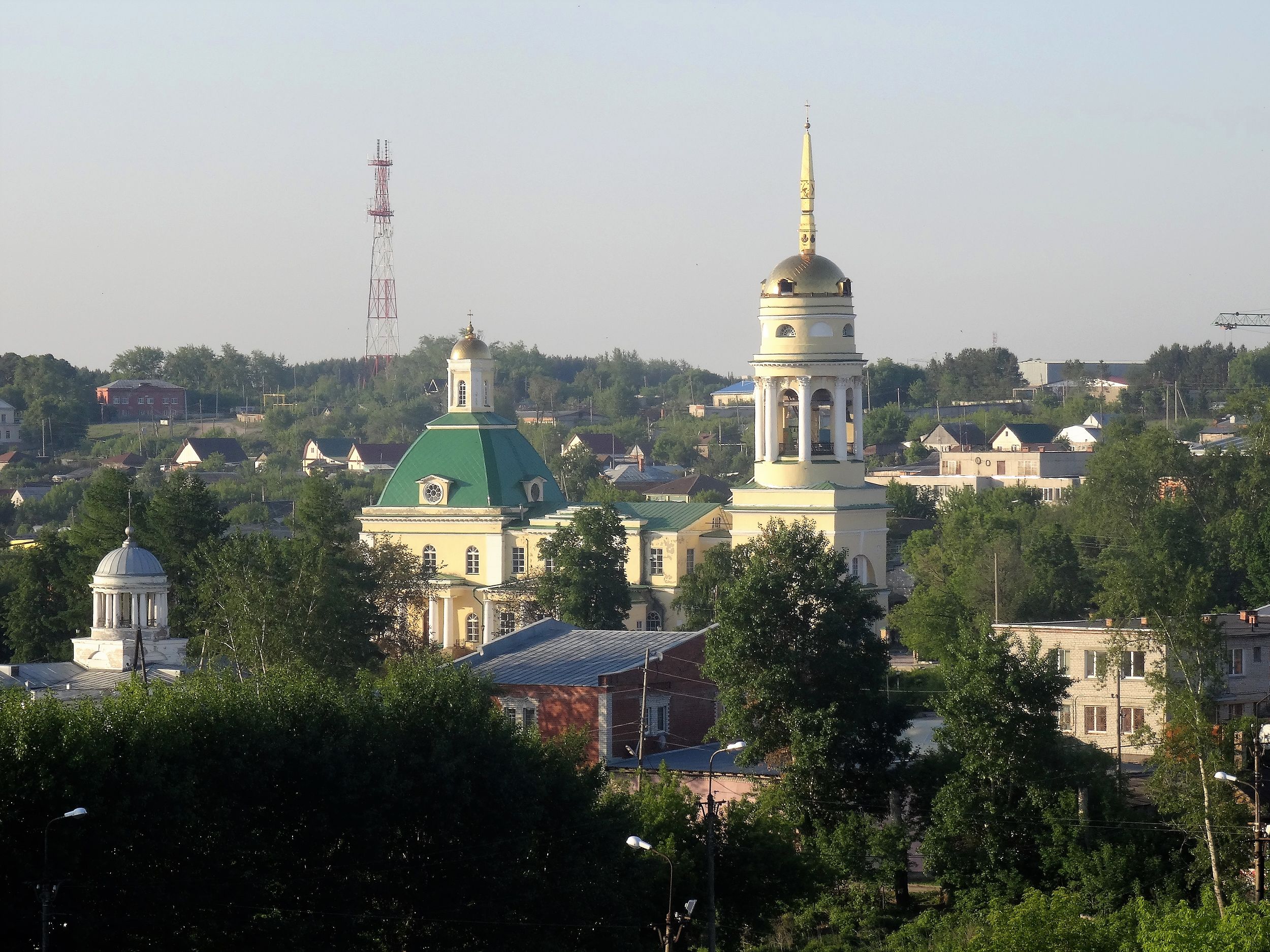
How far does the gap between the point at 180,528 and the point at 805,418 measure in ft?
48.6

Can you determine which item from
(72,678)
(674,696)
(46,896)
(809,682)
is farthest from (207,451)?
(46,896)

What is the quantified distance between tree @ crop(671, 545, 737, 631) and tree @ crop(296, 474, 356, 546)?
798 cm

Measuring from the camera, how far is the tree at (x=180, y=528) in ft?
189

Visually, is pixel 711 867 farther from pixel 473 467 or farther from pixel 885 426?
pixel 885 426

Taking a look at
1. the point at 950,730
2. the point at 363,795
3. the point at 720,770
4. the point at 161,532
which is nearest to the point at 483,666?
the point at 720,770

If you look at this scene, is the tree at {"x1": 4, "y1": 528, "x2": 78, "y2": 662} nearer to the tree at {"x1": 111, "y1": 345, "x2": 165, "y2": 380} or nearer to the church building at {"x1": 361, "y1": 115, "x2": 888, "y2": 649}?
the church building at {"x1": 361, "y1": 115, "x2": 888, "y2": 649}

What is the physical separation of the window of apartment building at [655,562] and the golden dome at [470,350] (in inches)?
342

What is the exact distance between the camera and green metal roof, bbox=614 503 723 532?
63.4m

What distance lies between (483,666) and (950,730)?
9743mm

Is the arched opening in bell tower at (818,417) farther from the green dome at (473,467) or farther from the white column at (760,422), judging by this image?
the green dome at (473,467)

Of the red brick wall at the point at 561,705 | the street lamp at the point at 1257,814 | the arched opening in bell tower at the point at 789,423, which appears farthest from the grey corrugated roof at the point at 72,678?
the street lamp at the point at 1257,814

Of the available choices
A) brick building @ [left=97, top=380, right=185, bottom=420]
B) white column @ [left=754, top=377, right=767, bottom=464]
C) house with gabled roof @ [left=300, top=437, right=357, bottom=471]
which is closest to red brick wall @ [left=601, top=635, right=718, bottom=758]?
white column @ [left=754, top=377, right=767, bottom=464]

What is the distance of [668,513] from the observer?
212ft

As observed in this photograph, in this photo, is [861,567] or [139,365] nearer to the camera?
[861,567]
